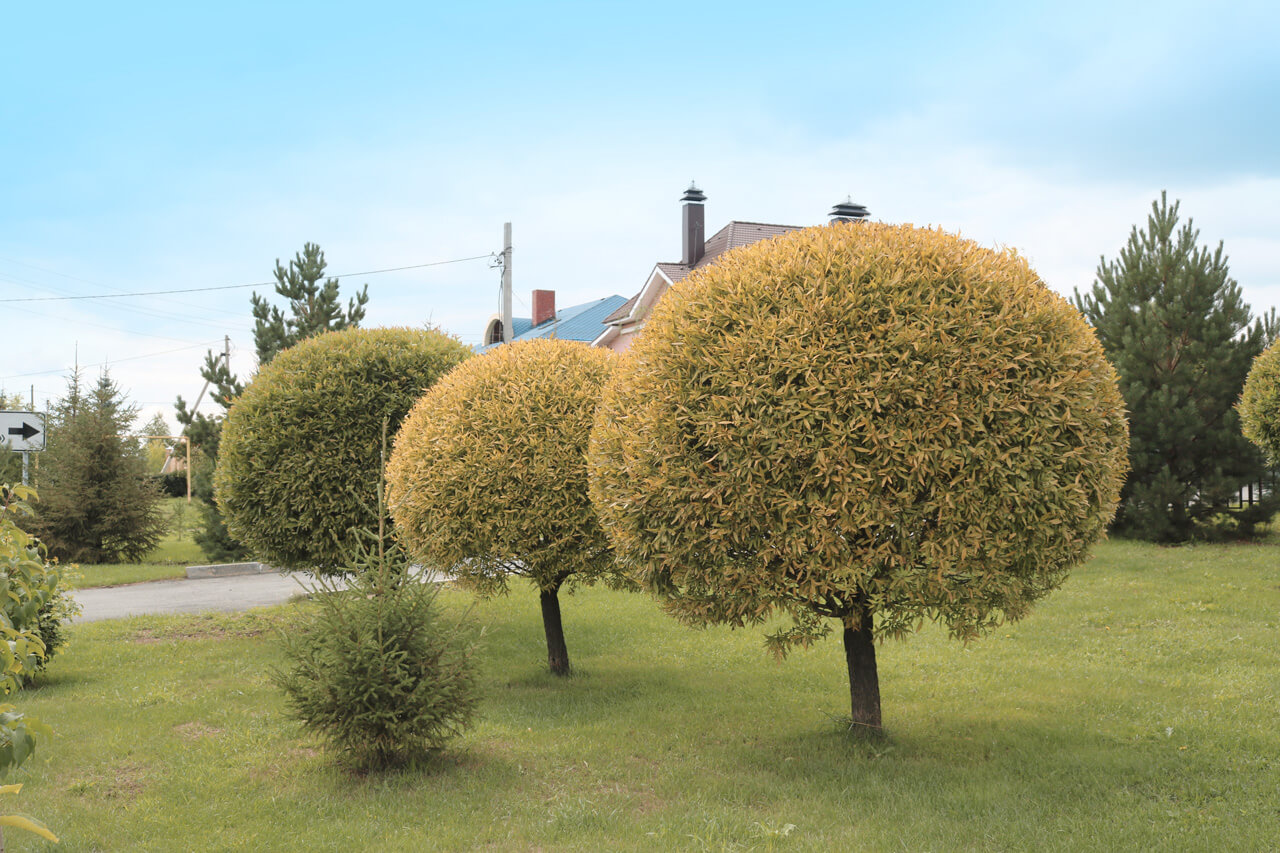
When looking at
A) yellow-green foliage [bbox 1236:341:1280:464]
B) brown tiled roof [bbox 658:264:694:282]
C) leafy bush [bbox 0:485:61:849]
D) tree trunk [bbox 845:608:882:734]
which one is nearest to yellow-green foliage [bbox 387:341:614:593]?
tree trunk [bbox 845:608:882:734]

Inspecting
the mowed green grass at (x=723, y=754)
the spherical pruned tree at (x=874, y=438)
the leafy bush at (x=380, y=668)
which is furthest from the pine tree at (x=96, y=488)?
the spherical pruned tree at (x=874, y=438)

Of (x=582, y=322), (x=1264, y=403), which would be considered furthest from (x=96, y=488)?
(x=582, y=322)

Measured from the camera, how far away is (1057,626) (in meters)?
11.7

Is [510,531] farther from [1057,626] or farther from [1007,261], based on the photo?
[1057,626]

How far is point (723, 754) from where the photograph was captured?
23.4 feet

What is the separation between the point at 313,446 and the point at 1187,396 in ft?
52.3

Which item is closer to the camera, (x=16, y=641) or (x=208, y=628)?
A: (x=16, y=641)

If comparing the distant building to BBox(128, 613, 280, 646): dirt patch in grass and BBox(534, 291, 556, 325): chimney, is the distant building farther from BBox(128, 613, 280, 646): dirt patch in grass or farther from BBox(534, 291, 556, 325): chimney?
BBox(128, 613, 280, 646): dirt patch in grass

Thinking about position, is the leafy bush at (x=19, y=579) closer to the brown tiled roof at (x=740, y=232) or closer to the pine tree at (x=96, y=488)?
the pine tree at (x=96, y=488)

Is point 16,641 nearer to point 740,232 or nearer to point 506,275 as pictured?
point 506,275

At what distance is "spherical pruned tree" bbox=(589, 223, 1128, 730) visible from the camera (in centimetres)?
590

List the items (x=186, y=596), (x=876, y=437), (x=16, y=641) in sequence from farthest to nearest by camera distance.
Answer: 1. (x=186, y=596)
2. (x=876, y=437)
3. (x=16, y=641)

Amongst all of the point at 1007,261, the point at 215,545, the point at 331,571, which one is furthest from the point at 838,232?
the point at 215,545

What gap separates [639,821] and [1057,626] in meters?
7.81
